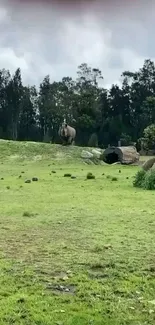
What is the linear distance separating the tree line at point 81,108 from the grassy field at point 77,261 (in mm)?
35532

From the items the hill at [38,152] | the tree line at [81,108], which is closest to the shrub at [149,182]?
the hill at [38,152]

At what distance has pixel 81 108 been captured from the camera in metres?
44.2

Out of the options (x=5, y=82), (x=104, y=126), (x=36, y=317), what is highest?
(x=5, y=82)

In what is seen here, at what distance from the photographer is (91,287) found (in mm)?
3293

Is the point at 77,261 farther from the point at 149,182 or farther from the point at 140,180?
the point at 140,180

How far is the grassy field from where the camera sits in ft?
9.53

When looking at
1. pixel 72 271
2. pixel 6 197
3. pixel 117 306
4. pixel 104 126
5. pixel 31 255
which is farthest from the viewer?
pixel 104 126

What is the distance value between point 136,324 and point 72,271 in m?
0.96

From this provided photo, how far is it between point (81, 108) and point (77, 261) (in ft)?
134

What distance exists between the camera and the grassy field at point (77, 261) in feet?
9.53

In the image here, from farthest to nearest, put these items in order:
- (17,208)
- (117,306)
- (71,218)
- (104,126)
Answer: (104,126) → (17,208) → (71,218) → (117,306)

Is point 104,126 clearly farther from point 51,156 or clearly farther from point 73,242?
point 73,242

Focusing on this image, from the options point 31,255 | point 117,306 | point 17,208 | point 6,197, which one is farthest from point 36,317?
point 6,197

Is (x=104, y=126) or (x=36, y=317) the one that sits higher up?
(x=104, y=126)
